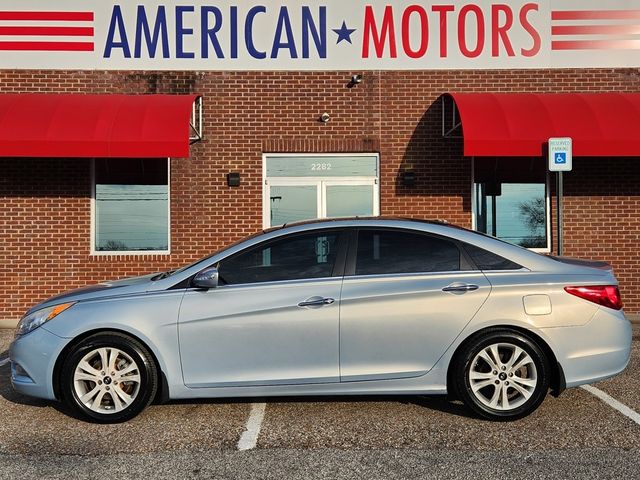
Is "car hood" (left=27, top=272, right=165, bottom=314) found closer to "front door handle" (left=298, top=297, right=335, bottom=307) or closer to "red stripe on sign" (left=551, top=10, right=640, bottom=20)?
"front door handle" (left=298, top=297, right=335, bottom=307)

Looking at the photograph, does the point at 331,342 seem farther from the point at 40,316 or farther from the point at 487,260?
the point at 40,316

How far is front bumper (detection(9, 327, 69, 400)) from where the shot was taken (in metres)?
4.46

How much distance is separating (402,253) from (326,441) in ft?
5.08

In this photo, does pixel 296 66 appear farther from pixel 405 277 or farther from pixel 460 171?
pixel 405 277

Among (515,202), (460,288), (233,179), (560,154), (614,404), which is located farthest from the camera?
(515,202)

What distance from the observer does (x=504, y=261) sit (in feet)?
15.2

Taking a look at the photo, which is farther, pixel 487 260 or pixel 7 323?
pixel 7 323

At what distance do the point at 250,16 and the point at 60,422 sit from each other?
6867 mm

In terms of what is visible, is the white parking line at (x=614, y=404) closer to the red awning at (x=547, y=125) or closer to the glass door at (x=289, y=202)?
the red awning at (x=547, y=125)

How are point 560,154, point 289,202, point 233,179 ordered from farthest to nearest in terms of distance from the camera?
point 289,202
point 233,179
point 560,154

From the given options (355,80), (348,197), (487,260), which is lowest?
(487,260)

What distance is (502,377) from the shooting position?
444 cm

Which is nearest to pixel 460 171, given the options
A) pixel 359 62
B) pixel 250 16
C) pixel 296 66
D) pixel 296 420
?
pixel 359 62

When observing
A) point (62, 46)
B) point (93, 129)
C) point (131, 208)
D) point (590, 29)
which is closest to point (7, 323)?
point (131, 208)
